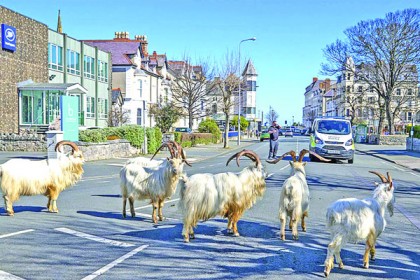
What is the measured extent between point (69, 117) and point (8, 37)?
14.6 meters

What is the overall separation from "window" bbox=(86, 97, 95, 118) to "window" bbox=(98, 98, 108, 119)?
1.49 metres

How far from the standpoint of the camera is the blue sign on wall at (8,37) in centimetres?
3359

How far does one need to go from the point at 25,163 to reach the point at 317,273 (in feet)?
22.4

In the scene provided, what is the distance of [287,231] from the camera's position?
888 centimetres

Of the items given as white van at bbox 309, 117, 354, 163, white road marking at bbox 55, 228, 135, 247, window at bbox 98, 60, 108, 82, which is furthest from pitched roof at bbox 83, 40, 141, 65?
white road marking at bbox 55, 228, 135, 247

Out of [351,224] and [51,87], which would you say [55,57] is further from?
[351,224]

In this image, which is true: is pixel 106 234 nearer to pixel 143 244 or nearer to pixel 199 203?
pixel 143 244

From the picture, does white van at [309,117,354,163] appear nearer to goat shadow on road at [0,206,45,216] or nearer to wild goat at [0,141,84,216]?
wild goat at [0,141,84,216]

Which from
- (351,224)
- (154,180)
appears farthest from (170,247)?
(351,224)

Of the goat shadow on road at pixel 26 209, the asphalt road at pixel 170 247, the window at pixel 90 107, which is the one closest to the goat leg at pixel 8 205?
the asphalt road at pixel 170 247

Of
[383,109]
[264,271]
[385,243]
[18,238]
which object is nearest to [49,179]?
[18,238]

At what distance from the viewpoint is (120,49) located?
58.8 meters

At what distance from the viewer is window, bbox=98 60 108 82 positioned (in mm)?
50906

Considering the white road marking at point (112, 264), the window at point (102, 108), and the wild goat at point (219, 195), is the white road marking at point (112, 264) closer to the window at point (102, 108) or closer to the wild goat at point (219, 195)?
the wild goat at point (219, 195)
